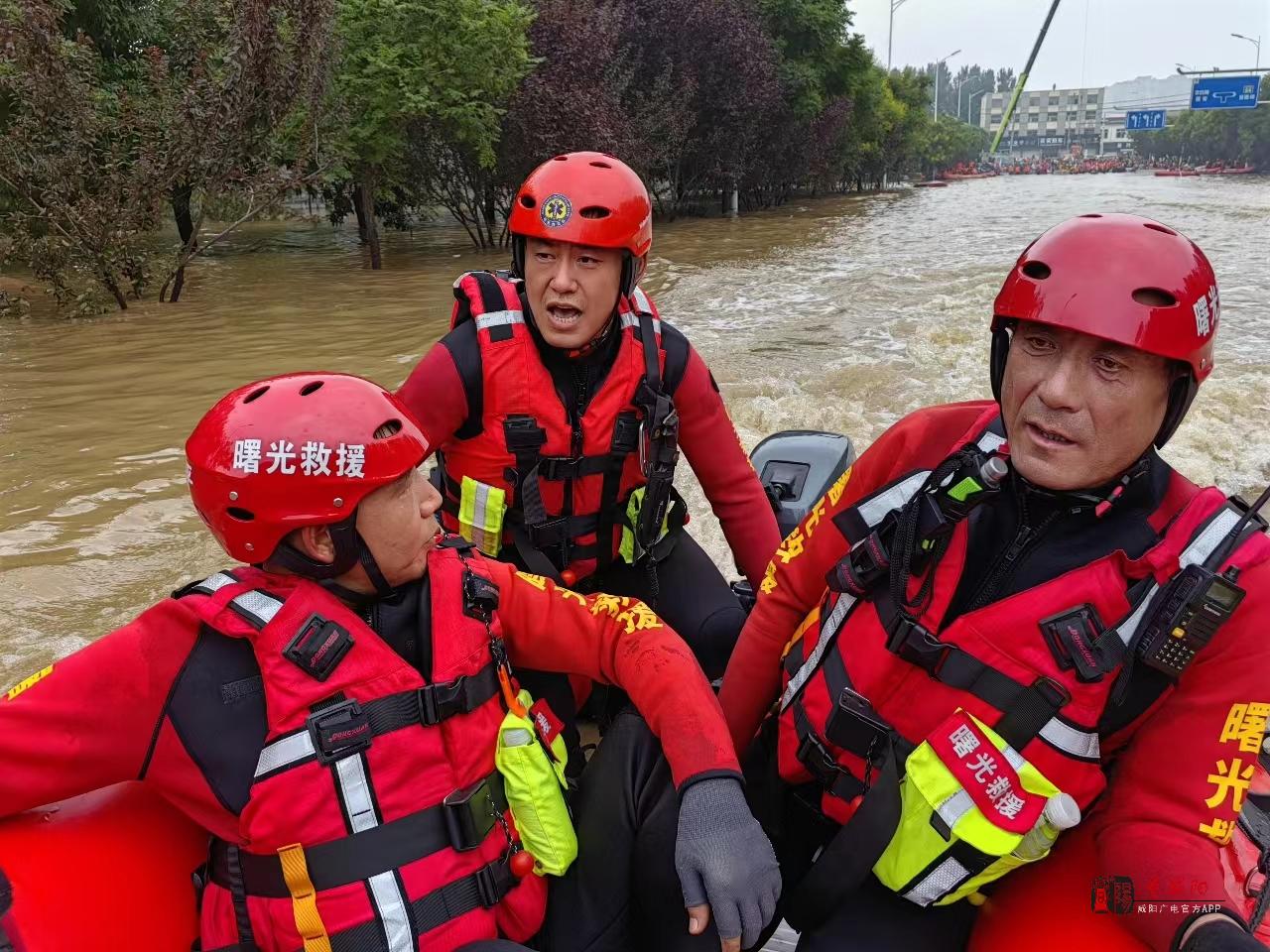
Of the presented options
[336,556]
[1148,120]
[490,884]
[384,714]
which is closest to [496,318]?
[336,556]

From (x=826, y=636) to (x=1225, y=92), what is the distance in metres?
65.1

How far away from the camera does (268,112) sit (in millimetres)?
10789

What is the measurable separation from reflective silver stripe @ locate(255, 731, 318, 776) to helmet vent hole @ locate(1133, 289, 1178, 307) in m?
1.56

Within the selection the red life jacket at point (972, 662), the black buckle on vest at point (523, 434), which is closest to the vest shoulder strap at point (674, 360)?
the black buckle on vest at point (523, 434)

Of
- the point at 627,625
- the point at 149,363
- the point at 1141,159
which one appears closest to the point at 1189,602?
the point at 627,625

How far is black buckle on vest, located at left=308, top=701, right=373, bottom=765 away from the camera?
4.79 ft

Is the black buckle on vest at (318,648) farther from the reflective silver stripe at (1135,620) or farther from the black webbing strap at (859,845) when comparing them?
the reflective silver stripe at (1135,620)

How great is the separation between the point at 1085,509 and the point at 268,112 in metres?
11.6

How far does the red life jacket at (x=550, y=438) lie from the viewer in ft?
8.31

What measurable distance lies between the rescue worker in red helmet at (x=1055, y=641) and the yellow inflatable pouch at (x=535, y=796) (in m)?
0.46

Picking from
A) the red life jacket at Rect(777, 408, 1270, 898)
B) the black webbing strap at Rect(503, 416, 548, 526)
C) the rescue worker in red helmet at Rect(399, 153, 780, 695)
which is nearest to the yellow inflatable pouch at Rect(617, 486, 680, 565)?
the rescue worker in red helmet at Rect(399, 153, 780, 695)

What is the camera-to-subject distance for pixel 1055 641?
57.1 inches

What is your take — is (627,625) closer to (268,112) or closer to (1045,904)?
(1045,904)

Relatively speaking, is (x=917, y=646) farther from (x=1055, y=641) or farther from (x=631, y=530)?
(x=631, y=530)
